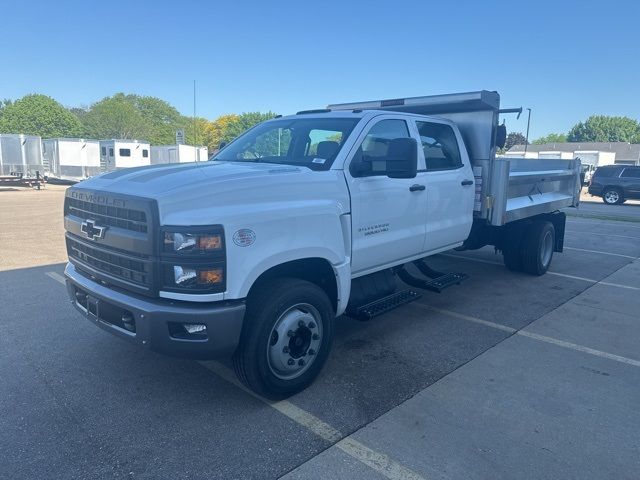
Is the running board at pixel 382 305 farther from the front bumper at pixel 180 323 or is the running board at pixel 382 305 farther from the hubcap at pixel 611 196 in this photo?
the hubcap at pixel 611 196

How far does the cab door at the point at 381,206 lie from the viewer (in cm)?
394

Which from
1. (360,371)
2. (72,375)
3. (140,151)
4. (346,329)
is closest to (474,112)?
(346,329)

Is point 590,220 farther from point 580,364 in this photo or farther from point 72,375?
point 72,375

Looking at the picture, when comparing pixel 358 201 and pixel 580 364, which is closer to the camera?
pixel 358 201

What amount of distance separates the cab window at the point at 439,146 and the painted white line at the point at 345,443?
111 inches

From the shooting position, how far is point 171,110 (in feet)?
324

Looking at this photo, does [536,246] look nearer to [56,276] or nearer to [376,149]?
[376,149]

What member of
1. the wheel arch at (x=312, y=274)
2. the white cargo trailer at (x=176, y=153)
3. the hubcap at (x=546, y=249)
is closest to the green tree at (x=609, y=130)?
the white cargo trailer at (x=176, y=153)

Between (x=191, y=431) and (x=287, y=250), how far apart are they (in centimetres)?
136

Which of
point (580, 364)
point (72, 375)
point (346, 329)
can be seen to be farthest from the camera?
point (346, 329)

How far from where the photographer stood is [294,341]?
3518 mm

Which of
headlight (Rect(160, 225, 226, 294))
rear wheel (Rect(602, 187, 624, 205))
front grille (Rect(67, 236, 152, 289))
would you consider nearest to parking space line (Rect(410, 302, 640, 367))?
headlight (Rect(160, 225, 226, 294))

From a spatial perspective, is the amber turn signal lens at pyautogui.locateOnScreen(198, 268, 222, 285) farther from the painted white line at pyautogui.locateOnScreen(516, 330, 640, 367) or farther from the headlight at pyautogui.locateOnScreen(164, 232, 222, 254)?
the painted white line at pyautogui.locateOnScreen(516, 330, 640, 367)

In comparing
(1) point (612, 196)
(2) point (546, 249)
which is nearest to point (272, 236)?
(2) point (546, 249)
